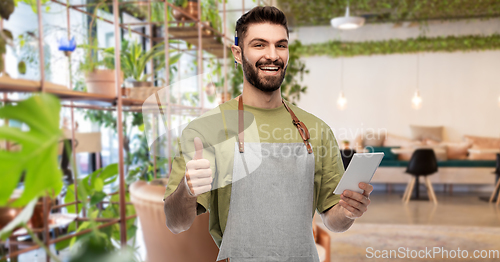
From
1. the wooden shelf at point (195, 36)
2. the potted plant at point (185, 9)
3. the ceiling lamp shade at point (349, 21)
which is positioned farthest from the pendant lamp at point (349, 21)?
the potted plant at point (185, 9)

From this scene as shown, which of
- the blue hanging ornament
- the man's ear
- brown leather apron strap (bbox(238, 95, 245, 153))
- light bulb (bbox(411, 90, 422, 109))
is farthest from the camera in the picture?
light bulb (bbox(411, 90, 422, 109))

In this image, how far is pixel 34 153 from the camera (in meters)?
0.27

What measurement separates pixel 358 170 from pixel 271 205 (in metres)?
0.39

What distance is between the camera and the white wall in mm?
7934

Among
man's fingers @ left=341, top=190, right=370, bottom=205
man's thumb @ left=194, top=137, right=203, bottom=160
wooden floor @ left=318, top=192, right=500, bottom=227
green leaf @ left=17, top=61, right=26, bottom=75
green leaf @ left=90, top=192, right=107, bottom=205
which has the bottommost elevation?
wooden floor @ left=318, top=192, right=500, bottom=227

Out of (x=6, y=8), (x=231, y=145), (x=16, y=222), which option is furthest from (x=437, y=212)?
(x=16, y=222)

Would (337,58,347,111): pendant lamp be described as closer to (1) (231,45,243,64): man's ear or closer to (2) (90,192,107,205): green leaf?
(2) (90,192,107,205): green leaf

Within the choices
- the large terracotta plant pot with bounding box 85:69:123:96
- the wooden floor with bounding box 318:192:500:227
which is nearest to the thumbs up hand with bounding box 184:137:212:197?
the large terracotta plant pot with bounding box 85:69:123:96

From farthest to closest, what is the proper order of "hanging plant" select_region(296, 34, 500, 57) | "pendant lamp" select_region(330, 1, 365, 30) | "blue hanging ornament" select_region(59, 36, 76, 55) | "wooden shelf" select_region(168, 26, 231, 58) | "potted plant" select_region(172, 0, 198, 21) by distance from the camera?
"hanging plant" select_region(296, 34, 500, 57)
"pendant lamp" select_region(330, 1, 365, 30)
"wooden shelf" select_region(168, 26, 231, 58)
"potted plant" select_region(172, 0, 198, 21)
"blue hanging ornament" select_region(59, 36, 76, 55)

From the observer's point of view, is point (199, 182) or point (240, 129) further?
point (240, 129)

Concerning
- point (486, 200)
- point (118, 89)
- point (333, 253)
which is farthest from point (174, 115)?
point (486, 200)

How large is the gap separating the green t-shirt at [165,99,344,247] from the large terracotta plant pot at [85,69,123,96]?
91cm

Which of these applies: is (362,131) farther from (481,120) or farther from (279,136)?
(279,136)

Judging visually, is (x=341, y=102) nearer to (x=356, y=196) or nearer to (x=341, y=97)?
(x=341, y=97)
